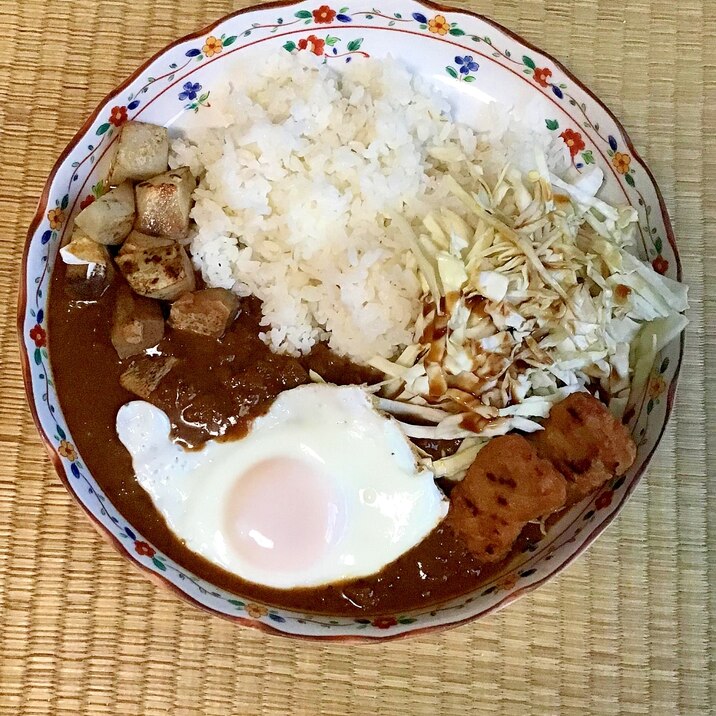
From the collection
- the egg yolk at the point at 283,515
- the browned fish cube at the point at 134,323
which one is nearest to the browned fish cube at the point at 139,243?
the browned fish cube at the point at 134,323

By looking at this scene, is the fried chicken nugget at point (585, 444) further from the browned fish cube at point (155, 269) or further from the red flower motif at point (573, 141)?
the browned fish cube at point (155, 269)

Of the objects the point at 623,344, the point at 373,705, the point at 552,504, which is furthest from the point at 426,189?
the point at 373,705

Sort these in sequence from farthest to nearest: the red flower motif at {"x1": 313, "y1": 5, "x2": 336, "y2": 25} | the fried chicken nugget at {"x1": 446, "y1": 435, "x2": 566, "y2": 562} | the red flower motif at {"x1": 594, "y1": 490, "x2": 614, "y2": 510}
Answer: the red flower motif at {"x1": 313, "y1": 5, "x2": 336, "y2": 25}, the red flower motif at {"x1": 594, "y1": 490, "x2": 614, "y2": 510}, the fried chicken nugget at {"x1": 446, "y1": 435, "x2": 566, "y2": 562}

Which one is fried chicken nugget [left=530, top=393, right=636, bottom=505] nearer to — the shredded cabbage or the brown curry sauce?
the shredded cabbage

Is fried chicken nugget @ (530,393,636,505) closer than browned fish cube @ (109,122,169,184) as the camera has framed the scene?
Yes

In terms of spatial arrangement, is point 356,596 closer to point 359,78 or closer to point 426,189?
point 426,189

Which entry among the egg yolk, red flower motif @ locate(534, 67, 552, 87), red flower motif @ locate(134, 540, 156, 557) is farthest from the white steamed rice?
red flower motif @ locate(134, 540, 156, 557)

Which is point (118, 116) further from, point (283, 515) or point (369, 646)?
point (369, 646)
